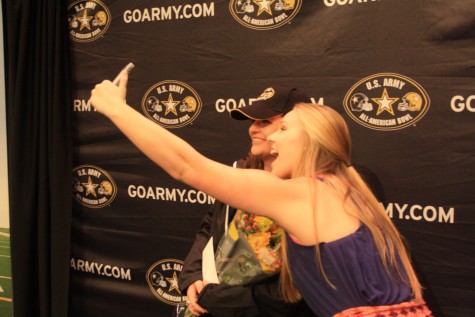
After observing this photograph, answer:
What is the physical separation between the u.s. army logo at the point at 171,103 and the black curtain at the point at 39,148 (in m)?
0.51

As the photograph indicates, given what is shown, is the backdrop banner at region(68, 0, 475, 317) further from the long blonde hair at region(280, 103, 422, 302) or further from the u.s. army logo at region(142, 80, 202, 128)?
the long blonde hair at region(280, 103, 422, 302)

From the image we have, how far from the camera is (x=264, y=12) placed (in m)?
1.91

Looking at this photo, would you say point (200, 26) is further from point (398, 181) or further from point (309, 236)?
point (309, 236)

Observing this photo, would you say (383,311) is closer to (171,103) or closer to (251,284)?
(251,284)

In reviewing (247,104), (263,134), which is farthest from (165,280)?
(263,134)

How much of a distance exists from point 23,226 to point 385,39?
2.03m

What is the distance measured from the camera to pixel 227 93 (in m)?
2.02

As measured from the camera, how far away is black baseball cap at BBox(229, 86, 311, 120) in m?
1.46

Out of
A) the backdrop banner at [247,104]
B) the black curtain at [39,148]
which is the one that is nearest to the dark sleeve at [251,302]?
the backdrop banner at [247,104]

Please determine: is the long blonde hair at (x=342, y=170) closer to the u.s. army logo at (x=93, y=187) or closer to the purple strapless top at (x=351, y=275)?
the purple strapless top at (x=351, y=275)

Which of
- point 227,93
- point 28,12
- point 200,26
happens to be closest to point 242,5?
point 200,26

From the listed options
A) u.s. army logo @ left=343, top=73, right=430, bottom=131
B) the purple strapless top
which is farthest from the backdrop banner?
the purple strapless top

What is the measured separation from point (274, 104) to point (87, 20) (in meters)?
1.35

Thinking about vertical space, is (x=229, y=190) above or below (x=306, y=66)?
below
